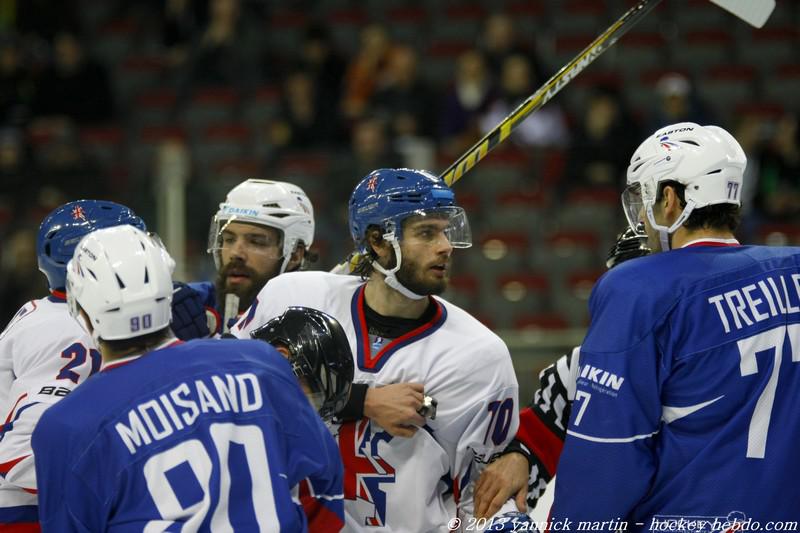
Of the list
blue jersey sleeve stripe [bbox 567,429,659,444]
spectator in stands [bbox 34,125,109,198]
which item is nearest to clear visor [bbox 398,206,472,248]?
blue jersey sleeve stripe [bbox 567,429,659,444]

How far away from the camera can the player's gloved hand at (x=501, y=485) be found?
3.58 meters

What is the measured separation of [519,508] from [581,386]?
0.61m

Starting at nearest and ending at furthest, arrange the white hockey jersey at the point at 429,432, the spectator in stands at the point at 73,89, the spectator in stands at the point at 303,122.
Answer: the white hockey jersey at the point at 429,432
the spectator in stands at the point at 303,122
the spectator in stands at the point at 73,89

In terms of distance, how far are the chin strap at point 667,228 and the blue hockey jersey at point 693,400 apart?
0.12 meters

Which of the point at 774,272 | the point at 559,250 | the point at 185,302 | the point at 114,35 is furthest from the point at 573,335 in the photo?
the point at 114,35

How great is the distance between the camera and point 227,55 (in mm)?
10719

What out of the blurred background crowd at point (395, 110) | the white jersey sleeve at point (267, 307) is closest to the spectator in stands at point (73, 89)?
the blurred background crowd at point (395, 110)

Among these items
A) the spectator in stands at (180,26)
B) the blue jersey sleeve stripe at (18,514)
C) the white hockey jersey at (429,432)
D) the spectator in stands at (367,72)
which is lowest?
the blue jersey sleeve stripe at (18,514)

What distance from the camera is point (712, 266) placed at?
3166mm

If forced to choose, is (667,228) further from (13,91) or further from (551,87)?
(13,91)

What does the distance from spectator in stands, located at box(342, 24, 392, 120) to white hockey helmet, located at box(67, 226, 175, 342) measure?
740 centimetres

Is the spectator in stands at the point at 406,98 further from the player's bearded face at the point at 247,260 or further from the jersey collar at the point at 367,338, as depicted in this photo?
the jersey collar at the point at 367,338

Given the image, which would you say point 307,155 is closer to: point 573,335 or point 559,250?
point 559,250

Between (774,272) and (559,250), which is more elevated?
(774,272)
